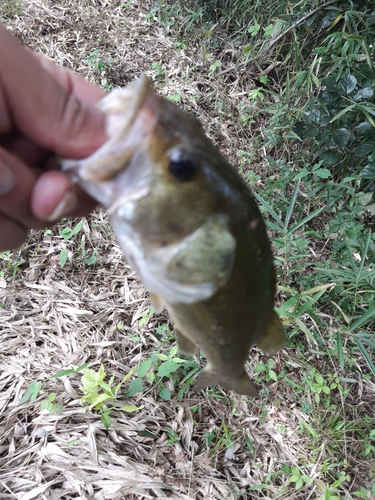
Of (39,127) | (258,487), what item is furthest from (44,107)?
(258,487)

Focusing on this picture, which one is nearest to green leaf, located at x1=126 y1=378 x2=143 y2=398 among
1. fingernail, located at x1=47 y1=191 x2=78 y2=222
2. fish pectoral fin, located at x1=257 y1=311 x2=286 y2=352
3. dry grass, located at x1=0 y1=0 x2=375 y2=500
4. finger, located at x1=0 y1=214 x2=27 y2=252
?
dry grass, located at x1=0 y1=0 x2=375 y2=500

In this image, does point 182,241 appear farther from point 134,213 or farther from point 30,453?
point 30,453

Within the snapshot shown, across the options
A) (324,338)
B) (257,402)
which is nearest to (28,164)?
(257,402)

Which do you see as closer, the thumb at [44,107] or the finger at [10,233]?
the thumb at [44,107]

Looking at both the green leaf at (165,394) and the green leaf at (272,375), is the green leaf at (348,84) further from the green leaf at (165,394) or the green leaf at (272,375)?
the green leaf at (165,394)

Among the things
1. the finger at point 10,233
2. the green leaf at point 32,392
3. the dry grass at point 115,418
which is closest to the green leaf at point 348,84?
the dry grass at point 115,418

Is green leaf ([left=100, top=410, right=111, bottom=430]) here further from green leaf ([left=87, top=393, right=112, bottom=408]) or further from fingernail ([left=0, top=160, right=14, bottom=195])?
fingernail ([left=0, top=160, right=14, bottom=195])

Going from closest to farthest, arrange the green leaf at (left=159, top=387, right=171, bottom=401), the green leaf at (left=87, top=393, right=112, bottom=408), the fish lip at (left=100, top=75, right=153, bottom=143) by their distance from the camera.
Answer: the fish lip at (left=100, top=75, right=153, bottom=143)
the green leaf at (left=87, top=393, right=112, bottom=408)
the green leaf at (left=159, top=387, right=171, bottom=401)
